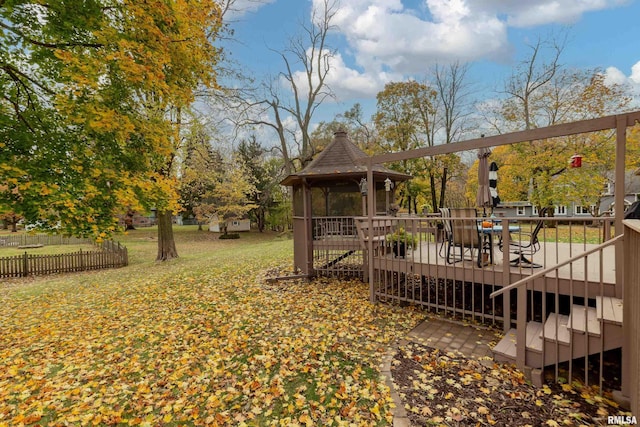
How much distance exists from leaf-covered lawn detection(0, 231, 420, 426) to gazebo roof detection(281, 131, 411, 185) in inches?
138

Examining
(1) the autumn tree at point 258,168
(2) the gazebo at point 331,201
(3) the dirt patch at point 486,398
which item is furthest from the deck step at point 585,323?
(1) the autumn tree at point 258,168

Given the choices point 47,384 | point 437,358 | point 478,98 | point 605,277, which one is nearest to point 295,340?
point 437,358

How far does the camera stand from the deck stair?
318 centimetres

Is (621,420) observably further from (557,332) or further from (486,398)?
(486,398)

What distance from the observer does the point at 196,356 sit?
4340mm

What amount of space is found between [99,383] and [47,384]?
2.17 feet

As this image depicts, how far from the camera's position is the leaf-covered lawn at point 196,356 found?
3123 millimetres

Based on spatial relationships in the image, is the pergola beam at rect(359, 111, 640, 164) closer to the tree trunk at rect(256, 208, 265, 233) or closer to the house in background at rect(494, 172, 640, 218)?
the house in background at rect(494, 172, 640, 218)

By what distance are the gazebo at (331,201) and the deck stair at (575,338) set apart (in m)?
4.92

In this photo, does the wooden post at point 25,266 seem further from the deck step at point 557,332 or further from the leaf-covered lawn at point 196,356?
the deck step at point 557,332

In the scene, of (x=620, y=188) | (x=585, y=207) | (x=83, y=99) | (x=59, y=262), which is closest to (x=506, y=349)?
(x=620, y=188)

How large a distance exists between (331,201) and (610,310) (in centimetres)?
704

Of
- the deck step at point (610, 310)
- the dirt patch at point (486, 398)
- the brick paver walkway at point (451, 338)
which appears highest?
the deck step at point (610, 310)

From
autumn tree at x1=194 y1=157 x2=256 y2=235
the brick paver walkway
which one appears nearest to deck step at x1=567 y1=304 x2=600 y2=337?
the brick paver walkway
